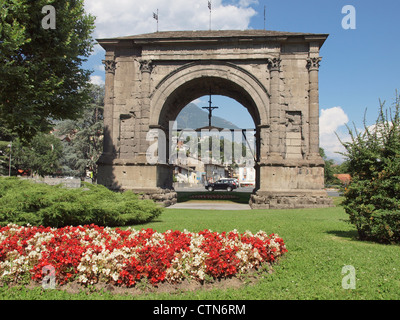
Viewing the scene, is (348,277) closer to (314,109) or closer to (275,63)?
(314,109)

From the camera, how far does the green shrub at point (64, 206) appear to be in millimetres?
8305

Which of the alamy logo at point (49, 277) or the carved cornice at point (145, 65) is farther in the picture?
the carved cornice at point (145, 65)

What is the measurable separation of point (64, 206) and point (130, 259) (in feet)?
13.4

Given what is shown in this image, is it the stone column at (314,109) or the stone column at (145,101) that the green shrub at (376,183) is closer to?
the stone column at (314,109)

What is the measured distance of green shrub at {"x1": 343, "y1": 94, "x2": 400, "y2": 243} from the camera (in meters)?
7.79

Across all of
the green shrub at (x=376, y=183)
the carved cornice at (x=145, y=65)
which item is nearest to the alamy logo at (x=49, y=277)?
the green shrub at (x=376, y=183)

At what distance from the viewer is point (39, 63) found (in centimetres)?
1386

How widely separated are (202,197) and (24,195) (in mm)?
17674

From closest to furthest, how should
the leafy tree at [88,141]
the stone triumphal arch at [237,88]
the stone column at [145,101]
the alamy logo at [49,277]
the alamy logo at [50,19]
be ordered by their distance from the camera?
1. the alamy logo at [49,277]
2. the alamy logo at [50,19]
3. the stone triumphal arch at [237,88]
4. the stone column at [145,101]
5. the leafy tree at [88,141]

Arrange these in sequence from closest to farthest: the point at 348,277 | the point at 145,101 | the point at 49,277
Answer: the point at 49,277 < the point at 348,277 < the point at 145,101

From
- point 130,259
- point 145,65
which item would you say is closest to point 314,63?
point 145,65

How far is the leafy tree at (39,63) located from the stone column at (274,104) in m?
9.87

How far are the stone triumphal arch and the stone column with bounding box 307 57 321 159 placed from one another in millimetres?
53
